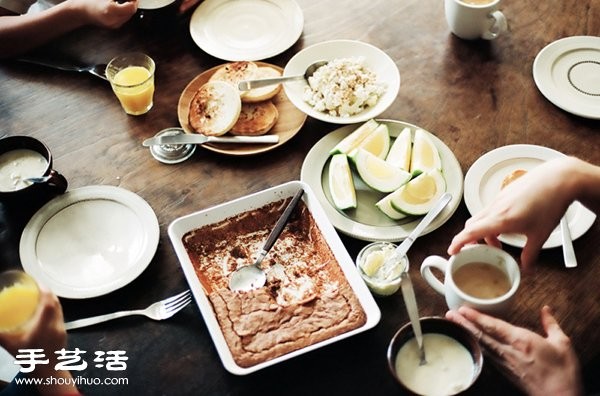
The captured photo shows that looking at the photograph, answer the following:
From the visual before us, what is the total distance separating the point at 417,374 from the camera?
1.15 metres

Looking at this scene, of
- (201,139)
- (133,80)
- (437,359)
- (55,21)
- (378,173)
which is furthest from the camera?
(55,21)

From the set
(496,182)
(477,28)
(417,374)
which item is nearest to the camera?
(417,374)

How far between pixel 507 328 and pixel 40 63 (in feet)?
5.11

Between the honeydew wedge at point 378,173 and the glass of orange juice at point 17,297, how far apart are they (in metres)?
0.80

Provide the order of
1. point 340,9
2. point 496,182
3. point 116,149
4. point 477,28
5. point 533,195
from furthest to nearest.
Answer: point 340,9 < point 477,28 < point 116,149 < point 496,182 < point 533,195

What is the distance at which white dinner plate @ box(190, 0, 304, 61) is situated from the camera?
1.89 meters

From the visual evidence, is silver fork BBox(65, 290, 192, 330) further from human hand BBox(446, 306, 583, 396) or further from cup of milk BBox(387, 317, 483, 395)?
human hand BBox(446, 306, 583, 396)

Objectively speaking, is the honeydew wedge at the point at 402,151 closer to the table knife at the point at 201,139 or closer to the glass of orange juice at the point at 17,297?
the table knife at the point at 201,139

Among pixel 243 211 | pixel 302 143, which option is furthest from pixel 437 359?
pixel 302 143

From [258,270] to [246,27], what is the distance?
931mm

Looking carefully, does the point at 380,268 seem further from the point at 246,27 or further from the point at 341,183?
the point at 246,27

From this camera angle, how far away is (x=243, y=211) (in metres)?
1.45

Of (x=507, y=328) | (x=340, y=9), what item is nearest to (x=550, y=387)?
(x=507, y=328)

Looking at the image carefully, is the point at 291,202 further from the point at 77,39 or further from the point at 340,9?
the point at 77,39
